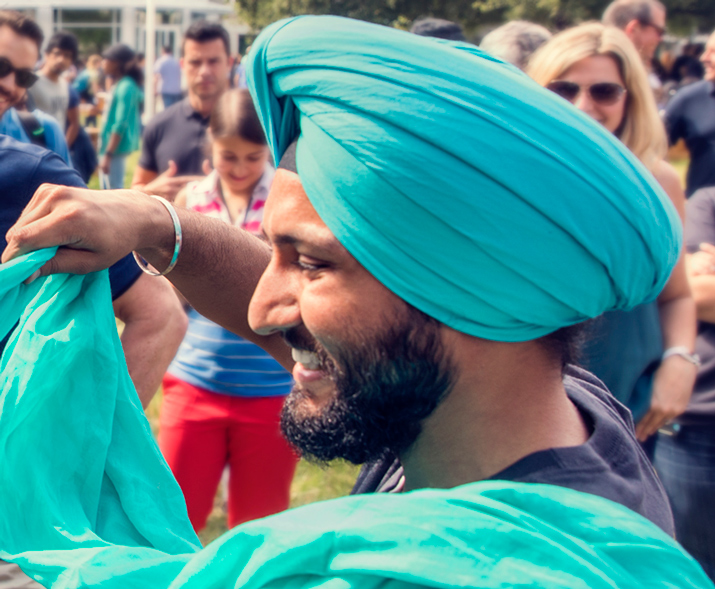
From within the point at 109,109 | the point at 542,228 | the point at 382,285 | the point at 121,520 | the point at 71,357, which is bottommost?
the point at 109,109

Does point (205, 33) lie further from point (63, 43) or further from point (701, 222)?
point (63, 43)

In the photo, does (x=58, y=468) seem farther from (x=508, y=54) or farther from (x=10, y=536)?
(x=508, y=54)

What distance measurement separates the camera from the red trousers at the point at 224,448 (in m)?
3.34

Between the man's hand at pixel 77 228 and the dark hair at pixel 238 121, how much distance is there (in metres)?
2.04

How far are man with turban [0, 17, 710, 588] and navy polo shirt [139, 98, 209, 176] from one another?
138 inches

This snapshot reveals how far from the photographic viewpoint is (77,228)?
153cm

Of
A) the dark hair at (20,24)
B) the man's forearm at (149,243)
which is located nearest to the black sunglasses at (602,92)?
the man's forearm at (149,243)

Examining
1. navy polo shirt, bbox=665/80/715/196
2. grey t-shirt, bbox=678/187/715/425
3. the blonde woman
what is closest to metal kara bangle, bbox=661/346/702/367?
the blonde woman

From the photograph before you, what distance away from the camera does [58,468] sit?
1530 millimetres

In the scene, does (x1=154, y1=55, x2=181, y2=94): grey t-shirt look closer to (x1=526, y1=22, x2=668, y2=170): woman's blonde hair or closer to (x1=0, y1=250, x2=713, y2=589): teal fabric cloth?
(x1=526, y1=22, x2=668, y2=170): woman's blonde hair

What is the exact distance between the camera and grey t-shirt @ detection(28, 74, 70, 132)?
753 cm

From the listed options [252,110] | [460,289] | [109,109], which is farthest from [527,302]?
[109,109]

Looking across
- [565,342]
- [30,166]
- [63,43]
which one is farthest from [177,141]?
[63,43]

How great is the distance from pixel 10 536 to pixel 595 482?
3.32 ft
